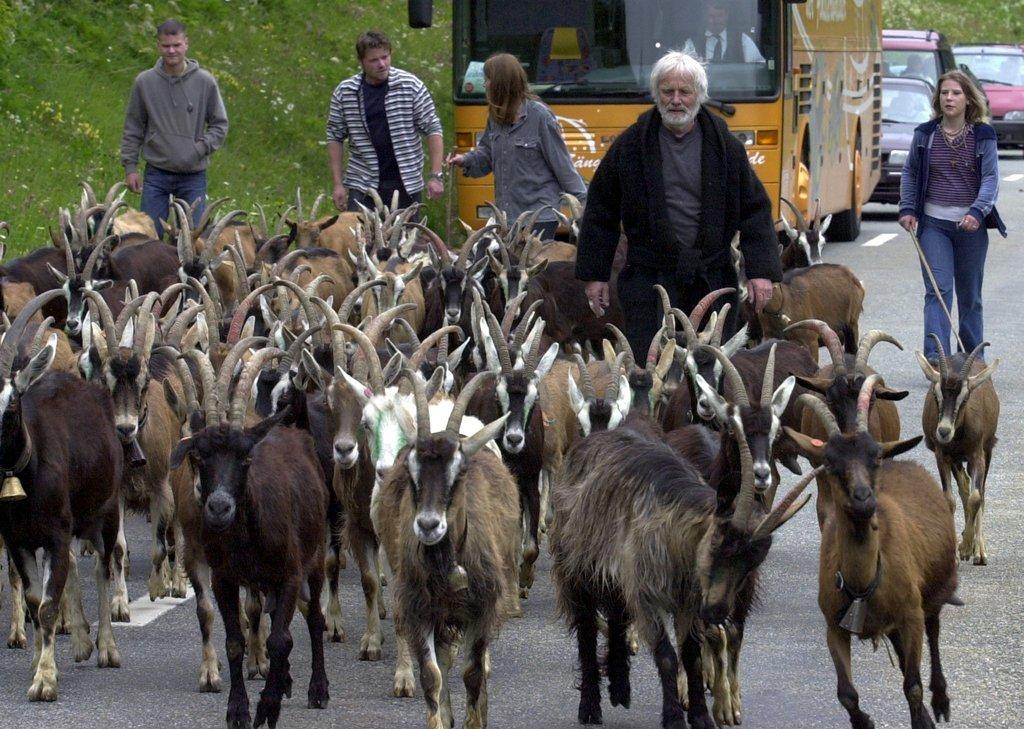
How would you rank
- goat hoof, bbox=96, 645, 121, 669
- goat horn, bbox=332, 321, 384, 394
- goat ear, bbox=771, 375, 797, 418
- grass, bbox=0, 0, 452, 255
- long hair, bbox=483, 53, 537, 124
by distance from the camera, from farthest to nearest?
grass, bbox=0, 0, 452, 255 < long hair, bbox=483, 53, 537, 124 < goat ear, bbox=771, 375, 797, 418 < goat horn, bbox=332, 321, 384, 394 < goat hoof, bbox=96, 645, 121, 669

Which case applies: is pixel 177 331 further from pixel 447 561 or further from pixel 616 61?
pixel 616 61

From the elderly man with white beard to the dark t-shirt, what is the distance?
5577 millimetres

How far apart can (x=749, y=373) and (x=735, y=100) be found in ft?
22.9

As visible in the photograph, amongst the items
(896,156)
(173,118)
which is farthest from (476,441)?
(896,156)

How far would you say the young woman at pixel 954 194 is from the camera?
11398 millimetres

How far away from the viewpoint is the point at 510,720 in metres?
6.45

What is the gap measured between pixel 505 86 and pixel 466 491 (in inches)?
196

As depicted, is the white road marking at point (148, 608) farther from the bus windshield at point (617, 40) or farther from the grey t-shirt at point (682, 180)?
the bus windshield at point (617, 40)

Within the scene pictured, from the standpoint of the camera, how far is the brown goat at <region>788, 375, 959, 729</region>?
19.0ft

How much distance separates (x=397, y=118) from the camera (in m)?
13.5

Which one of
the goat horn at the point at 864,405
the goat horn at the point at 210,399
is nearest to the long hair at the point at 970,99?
the goat horn at the point at 864,405

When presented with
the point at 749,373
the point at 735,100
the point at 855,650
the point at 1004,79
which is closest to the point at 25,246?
the point at 735,100

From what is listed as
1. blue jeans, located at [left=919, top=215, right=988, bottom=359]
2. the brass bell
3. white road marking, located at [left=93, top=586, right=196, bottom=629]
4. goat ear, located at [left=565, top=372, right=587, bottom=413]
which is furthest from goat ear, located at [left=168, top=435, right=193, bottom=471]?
blue jeans, located at [left=919, top=215, right=988, bottom=359]

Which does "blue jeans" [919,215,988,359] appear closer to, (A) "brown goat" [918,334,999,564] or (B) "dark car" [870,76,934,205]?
(A) "brown goat" [918,334,999,564]
